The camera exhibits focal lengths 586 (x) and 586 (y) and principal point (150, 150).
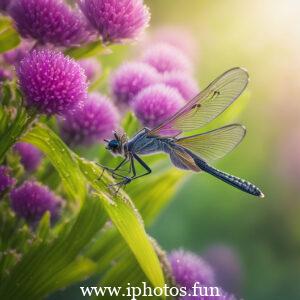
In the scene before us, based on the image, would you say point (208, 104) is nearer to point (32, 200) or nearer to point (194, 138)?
point (194, 138)

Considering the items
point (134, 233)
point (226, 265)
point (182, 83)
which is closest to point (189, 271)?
point (134, 233)

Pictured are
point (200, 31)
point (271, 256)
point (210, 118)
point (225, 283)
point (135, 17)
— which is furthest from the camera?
point (200, 31)

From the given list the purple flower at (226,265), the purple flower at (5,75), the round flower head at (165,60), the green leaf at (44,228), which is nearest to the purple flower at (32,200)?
the green leaf at (44,228)

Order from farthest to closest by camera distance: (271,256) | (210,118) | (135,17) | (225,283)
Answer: (271,256) < (225,283) < (210,118) < (135,17)

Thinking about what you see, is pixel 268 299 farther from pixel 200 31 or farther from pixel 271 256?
pixel 200 31

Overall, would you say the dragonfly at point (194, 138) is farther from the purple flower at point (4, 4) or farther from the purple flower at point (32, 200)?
the purple flower at point (4, 4)

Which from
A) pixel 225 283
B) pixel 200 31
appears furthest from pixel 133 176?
pixel 200 31

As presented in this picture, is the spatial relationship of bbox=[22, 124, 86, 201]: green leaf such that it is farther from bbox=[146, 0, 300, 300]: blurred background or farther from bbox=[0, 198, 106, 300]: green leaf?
bbox=[146, 0, 300, 300]: blurred background
